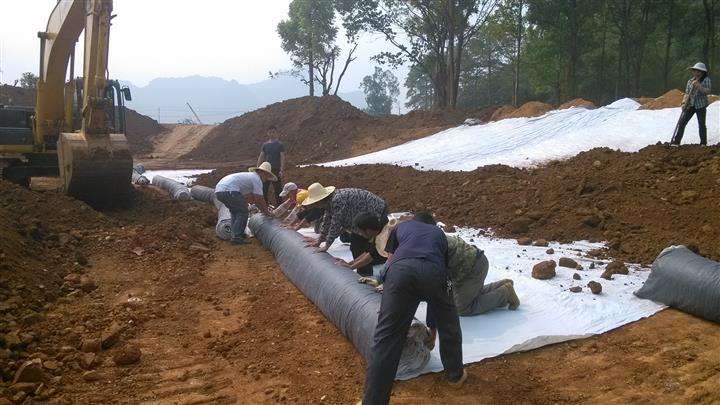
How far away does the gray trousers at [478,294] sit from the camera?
4.68 m

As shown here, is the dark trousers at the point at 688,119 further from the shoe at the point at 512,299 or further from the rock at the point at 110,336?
the rock at the point at 110,336

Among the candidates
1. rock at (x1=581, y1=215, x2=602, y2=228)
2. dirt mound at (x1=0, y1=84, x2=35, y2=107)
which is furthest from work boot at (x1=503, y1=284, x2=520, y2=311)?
dirt mound at (x1=0, y1=84, x2=35, y2=107)

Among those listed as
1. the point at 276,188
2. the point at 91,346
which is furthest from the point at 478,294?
the point at 276,188

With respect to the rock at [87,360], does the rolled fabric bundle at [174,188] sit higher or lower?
higher

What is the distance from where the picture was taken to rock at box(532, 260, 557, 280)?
556cm

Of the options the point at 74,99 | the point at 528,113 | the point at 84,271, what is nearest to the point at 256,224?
the point at 84,271

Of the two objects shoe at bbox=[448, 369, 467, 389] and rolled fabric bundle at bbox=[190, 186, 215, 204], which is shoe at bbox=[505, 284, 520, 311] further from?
rolled fabric bundle at bbox=[190, 186, 215, 204]

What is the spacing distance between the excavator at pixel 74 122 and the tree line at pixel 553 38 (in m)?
15.3

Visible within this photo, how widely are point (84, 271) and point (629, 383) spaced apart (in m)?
5.56

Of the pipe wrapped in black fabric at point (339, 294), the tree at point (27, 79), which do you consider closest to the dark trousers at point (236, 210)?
the pipe wrapped in black fabric at point (339, 294)

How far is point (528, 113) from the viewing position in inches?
621

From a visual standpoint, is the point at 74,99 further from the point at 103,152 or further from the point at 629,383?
the point at 629,383

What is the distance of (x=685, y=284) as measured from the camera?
475 cm

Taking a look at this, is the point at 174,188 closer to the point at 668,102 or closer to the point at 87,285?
the point at 87,285
